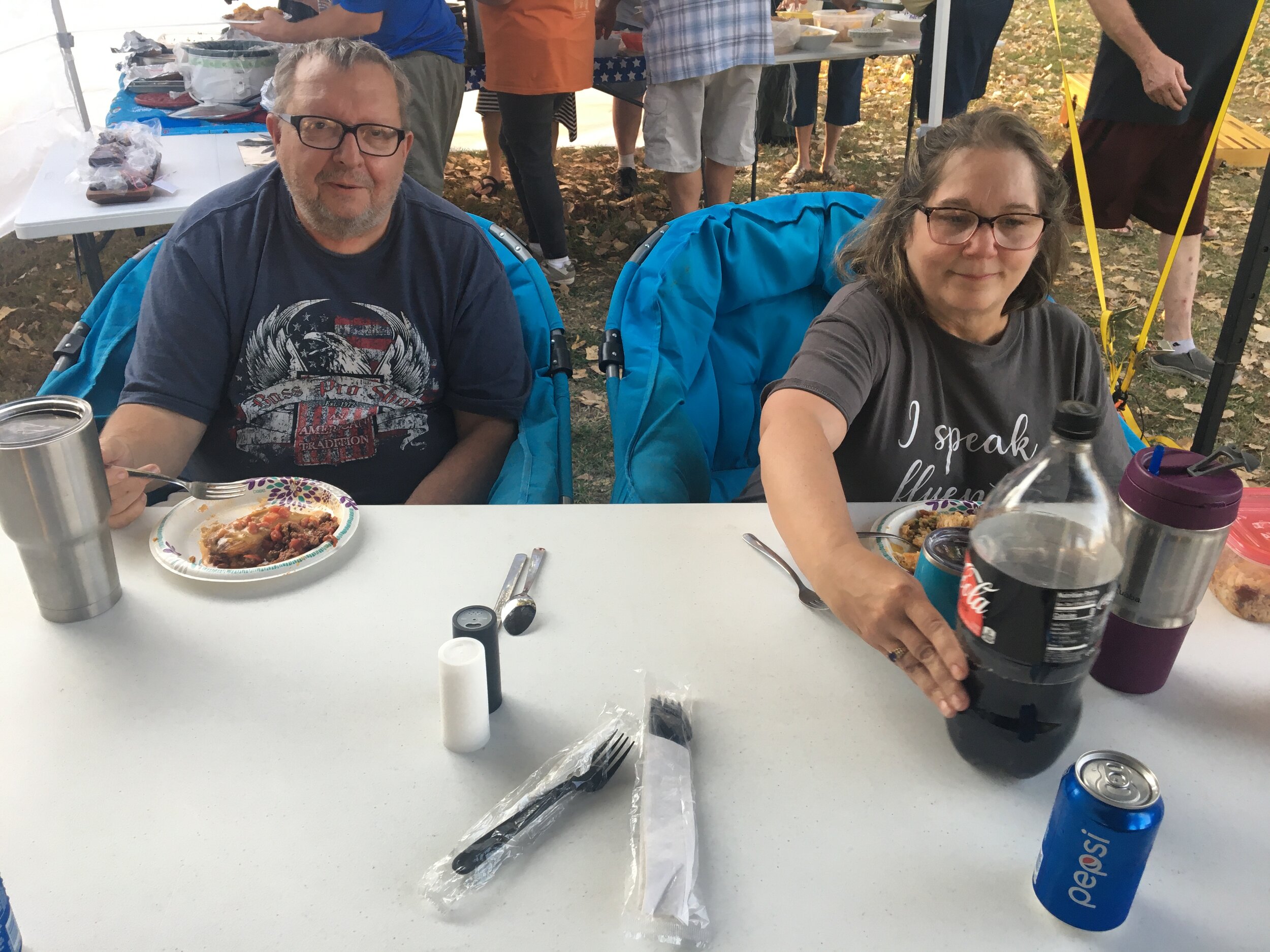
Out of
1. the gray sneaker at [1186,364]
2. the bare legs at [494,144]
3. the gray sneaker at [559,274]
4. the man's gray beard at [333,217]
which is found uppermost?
the man's gray beard at [333,217]

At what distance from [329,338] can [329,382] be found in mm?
89

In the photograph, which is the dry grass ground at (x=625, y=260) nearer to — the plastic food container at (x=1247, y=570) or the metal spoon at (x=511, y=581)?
the metal spoon at (x=511, y=581)

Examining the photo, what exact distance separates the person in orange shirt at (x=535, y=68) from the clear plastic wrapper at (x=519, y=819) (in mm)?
3509

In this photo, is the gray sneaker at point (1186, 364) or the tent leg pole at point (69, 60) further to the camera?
the tent leg pole at point (69, 60)

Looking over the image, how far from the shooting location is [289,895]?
33.0 inches

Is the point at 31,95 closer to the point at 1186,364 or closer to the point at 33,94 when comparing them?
the point at 33,94

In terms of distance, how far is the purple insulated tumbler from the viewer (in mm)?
993

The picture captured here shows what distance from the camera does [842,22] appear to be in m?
4.80

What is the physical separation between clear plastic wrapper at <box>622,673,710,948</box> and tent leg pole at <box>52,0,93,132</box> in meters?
4.33

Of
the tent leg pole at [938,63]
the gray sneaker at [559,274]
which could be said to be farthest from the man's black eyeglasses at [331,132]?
the gray sneaker at [559,274]

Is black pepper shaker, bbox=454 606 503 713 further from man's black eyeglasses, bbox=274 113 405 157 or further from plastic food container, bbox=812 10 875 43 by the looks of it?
plastic food container, bbox=812 10 875 43

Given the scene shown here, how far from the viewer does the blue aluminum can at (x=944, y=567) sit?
110 centimetres

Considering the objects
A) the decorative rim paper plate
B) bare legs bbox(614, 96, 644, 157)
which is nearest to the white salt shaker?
the decorative rim paper plate

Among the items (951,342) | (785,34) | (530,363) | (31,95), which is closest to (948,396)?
(951,342)
